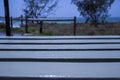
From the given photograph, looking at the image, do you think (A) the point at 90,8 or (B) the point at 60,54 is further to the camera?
(A) the point at 90,8

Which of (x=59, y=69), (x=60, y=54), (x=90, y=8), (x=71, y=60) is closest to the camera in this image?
(x=59, y=69)

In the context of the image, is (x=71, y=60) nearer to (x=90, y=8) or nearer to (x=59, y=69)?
(x=59, y=69)

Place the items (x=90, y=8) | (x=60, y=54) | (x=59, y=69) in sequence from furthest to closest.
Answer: (x=90, y=8)
(x=60, y=54)
(x=59, y=69)

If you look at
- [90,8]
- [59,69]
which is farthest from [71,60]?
[90,8]

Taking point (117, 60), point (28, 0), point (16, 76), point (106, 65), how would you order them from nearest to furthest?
point (16, 76) → point (106, 65) → point (117, 60) → point (28, 0)

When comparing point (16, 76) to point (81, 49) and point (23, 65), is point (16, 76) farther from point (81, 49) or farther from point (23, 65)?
point (81, 49)

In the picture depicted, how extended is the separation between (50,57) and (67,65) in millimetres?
236

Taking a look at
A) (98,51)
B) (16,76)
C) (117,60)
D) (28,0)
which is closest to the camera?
(16,76)

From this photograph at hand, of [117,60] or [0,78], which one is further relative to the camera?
[117,60]

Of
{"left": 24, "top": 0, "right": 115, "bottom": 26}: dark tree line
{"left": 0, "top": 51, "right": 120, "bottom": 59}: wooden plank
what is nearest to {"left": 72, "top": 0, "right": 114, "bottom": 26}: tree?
{"left": 24, "top": 0, "right": 115, "bottom": 26}: dark tree line

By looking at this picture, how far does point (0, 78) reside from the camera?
1267 millimetres

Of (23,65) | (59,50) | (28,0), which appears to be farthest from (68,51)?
(28,0)

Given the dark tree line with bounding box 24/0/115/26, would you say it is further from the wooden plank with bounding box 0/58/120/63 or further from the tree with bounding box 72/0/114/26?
the wooden plank with bounding box 0/58/120/63

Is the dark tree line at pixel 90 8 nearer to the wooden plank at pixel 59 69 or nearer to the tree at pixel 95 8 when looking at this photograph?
the tree at pixel 95 8
